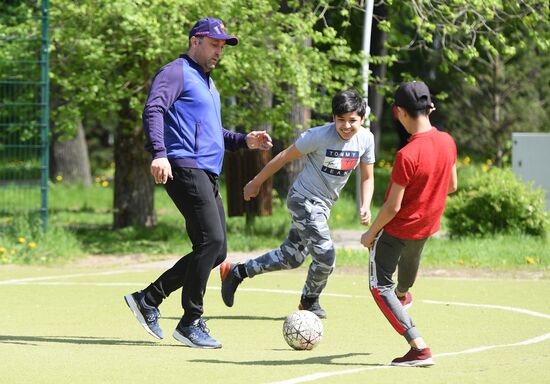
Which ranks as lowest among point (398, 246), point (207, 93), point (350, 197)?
point (350, 197)

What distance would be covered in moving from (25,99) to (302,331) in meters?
8.62

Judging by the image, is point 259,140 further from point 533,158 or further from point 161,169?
point 533,158

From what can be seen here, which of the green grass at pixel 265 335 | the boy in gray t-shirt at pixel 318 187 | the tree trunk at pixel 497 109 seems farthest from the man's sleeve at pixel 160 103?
the tree trunk at pixel 497 109

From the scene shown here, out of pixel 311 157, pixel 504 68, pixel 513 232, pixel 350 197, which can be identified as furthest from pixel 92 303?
pixel 504 68

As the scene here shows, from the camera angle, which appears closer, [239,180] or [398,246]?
[398,246]

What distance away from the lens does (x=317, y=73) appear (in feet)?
46.5

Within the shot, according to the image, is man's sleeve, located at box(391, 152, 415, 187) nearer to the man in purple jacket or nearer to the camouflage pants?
the man in purple jacket

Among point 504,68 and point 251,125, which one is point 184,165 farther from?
point 504,68

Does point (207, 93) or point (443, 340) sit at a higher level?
point (207, 93)

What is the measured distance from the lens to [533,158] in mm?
16969

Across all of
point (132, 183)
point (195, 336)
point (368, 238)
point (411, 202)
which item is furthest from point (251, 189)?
point (132, 183)

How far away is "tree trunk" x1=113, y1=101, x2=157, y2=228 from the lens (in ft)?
53.8

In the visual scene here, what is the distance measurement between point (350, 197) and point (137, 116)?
593 centimetres

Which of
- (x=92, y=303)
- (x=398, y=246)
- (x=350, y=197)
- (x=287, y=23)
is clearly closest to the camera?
(x=398, y=246)
